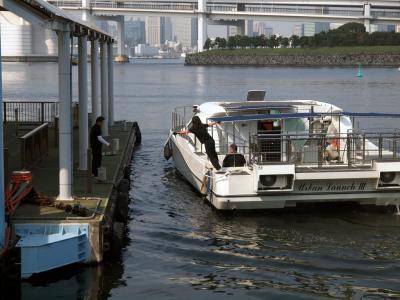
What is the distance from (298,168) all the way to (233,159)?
5.66 ft

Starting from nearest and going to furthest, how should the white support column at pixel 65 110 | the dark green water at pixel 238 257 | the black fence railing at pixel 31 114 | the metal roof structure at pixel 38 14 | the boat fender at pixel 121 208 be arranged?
1. the metal roof structure at pixel 38 14
2. the dark green water at pixel 238 257
3. the white support column at pixel 65 110
4. the boat fender at pixel 121 208
5. the black fence railing at pixel 31 114

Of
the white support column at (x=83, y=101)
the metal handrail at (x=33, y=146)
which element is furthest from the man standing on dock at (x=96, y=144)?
the metal handrail at (x=33, y=146)

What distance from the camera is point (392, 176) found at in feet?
55.7

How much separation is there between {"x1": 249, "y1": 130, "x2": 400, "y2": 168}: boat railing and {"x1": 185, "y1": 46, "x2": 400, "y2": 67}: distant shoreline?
153m

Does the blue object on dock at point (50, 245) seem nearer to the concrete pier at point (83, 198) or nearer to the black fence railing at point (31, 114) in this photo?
the concrete pier at point (83, 198)

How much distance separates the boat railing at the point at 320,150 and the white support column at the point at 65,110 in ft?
13.2

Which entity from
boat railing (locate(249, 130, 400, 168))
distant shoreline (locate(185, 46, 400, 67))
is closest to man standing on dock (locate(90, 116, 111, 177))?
boat railing (locate(249, 130, 400, 168))

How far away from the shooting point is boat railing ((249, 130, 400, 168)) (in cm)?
1700

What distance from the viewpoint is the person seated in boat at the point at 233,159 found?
→ 1795cm

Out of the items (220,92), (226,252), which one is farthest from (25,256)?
(220,92)

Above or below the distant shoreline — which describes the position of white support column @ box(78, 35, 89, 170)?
below

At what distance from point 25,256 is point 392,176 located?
8.06 m

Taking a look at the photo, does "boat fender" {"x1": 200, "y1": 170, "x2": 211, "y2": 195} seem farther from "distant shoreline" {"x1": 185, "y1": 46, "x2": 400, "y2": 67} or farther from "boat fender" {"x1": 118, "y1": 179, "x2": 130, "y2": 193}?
"distant shoreline" {"x1": 185, "y1": 46, "x2": 400, "y2": 67}

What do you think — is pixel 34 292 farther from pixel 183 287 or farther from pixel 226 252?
pixel 226 252
